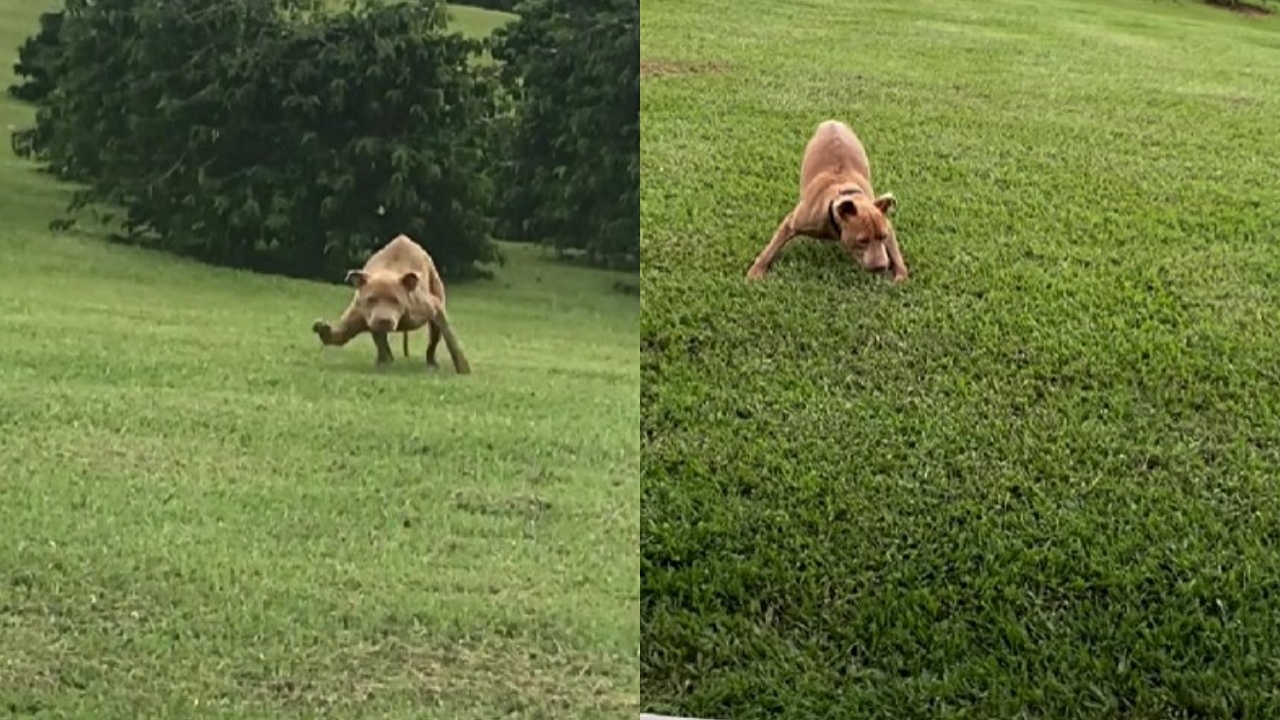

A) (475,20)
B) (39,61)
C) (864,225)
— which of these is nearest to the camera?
(39,61)

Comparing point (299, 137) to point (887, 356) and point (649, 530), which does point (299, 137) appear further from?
point (887, 356)

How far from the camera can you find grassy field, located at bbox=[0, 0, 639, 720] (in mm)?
1926

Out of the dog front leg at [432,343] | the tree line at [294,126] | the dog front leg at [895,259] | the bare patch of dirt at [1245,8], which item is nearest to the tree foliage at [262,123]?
the tree line at [294,126]

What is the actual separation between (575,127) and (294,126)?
393 millimetres

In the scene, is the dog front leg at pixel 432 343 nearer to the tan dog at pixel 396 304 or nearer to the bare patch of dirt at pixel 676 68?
the tan dog at pixel 396 304

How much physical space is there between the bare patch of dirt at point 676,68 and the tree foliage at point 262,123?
0.41 metres

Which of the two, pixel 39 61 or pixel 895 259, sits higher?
pixel 39 61

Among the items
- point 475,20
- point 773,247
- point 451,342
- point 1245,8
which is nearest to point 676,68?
point 773,247

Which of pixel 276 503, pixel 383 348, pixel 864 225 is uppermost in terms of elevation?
pixel 864 225

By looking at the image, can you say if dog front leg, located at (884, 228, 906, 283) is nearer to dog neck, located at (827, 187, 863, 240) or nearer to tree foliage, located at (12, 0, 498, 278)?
dog neck, located at (827, 187, 863, 240)

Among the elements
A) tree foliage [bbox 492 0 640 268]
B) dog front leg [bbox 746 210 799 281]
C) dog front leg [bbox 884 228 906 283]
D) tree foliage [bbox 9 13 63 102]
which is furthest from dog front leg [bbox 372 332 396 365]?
dog front leg [bbox 884 228 906 283]

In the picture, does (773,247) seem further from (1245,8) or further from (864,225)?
(1245,8)

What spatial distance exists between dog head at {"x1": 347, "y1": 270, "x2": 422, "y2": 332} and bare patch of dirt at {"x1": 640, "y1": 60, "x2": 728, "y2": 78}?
59cm

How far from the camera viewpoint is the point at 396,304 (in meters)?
2.01
